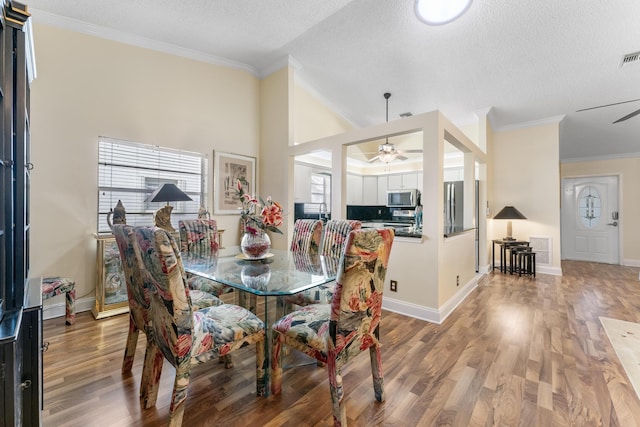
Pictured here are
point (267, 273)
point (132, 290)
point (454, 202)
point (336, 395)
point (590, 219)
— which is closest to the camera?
point (336, 395)

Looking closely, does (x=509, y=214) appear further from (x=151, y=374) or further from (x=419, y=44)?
(x=151, y=374)

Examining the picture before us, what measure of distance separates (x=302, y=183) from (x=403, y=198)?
8.82ft

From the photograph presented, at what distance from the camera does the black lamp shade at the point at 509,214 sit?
4973mm

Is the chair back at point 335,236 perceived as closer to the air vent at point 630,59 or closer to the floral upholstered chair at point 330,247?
the floral upholstered chair at point 330,247

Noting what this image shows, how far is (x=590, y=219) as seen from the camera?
20.8ft

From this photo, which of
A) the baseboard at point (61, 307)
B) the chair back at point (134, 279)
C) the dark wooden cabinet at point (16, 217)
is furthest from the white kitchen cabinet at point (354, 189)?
the dark wooden cabinet at point (16, 217)

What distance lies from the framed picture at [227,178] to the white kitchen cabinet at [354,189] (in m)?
3.29

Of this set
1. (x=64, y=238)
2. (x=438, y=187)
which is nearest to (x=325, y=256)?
(x=438, y=187)

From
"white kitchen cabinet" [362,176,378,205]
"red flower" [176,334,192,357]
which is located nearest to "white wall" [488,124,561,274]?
"white kitchen cabinet" [362,176,378,205]

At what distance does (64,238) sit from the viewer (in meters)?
2.82

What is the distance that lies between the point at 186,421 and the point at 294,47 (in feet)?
13.3

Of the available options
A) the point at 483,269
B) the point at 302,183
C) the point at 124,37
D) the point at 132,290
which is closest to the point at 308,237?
the point at 132,290

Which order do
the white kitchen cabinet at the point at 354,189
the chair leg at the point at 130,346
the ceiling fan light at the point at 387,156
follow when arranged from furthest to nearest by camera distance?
the white kitchen cabinet at the point at 354,189
the ceiling fan light at the point at 387,156
the chair leg at the point at 130,346

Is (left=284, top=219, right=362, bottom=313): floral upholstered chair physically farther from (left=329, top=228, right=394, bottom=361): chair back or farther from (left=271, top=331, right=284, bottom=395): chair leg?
(left=329, top=228, right=394, bottom=361): chair back
